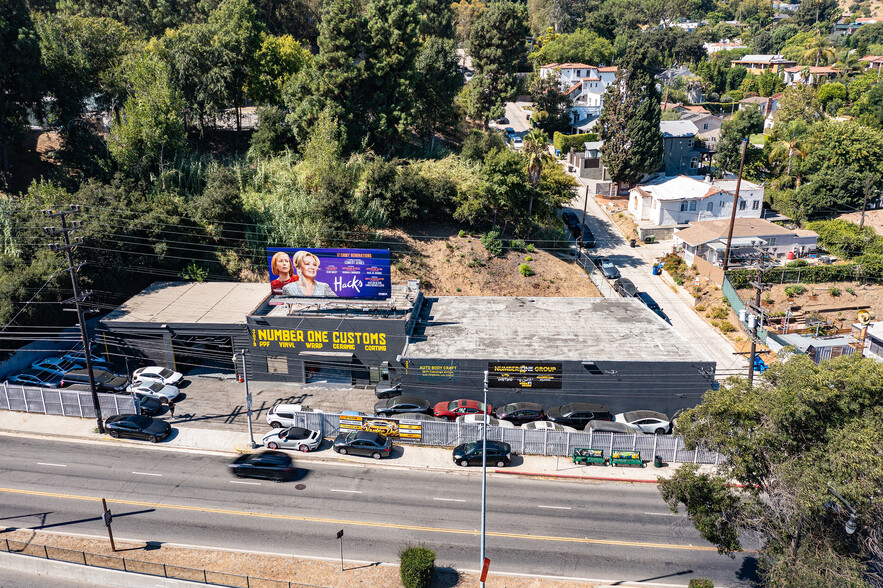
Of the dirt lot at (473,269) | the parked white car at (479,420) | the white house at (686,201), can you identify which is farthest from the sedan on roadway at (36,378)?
the white house at (686,201)

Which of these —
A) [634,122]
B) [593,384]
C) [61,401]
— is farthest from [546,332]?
[634,122]

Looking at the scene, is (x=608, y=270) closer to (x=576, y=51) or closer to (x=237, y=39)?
(x=237, y=39)

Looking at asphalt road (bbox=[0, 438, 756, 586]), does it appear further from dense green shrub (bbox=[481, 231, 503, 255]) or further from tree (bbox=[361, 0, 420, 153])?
tree (bbox=[361, 0, 420, 153])

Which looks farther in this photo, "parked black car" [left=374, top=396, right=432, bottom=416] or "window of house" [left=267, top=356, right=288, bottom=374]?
"window of house" [left=267, top=356, right=288, bottom=374]

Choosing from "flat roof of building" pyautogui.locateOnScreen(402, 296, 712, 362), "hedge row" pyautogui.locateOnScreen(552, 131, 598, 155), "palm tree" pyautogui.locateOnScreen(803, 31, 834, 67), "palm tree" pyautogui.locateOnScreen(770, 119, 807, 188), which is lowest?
"flat roof of building" pyautogui.locateOnScreen(402, 296, 712, 362)

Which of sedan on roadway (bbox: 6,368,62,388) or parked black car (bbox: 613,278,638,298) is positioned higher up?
parked black car (bbox: 613,278,638,298)

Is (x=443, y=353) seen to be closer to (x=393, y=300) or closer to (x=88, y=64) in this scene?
(x=393, y=300)

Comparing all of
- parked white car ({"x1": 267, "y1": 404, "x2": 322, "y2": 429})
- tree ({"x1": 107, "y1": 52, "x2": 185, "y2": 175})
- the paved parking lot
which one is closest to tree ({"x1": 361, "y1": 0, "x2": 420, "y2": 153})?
tree ({"x1": 107, "y1": 52, "x2": 185, "y2": 175})

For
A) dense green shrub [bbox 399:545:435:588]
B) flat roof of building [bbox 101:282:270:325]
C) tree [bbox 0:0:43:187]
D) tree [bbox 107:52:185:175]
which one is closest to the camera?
dense green shrub [bbox 399:545:435:588]
